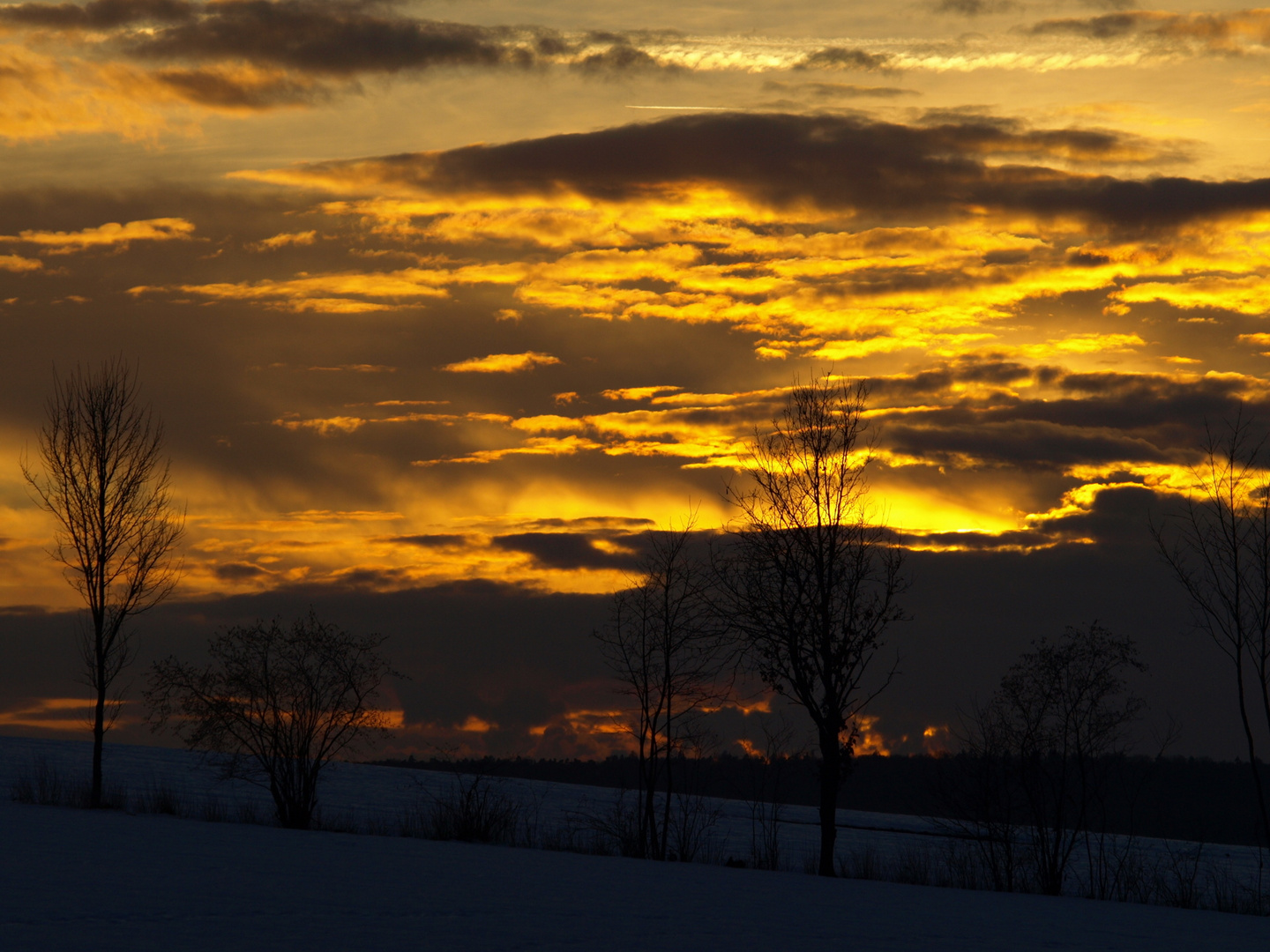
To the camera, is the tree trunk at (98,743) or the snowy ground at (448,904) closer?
the snowy ground at (448,904)

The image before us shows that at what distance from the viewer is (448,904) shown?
49.2 feet

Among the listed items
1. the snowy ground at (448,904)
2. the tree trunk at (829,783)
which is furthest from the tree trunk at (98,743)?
the tree trunk at (829,783)

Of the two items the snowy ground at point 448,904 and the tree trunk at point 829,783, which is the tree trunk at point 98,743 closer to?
the snowy ground at point 448,904

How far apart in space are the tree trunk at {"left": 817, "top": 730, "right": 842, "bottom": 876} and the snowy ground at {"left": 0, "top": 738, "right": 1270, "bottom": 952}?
3.46m

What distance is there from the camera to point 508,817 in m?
29.0

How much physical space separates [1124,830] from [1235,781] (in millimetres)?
43231

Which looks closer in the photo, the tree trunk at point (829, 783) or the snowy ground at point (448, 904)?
the snowy ground at point (448, 904)

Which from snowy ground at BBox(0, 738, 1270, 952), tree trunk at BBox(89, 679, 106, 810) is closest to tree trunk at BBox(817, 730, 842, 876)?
snowy ground at BBox(0, 738, 1270, 952)

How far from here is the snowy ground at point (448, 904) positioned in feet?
39.5

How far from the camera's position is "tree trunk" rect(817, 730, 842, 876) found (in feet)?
90.5

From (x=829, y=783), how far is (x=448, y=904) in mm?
14456

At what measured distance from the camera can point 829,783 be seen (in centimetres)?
2772

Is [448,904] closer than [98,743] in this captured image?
Yes

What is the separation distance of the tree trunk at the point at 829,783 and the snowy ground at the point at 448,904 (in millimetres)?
3458
